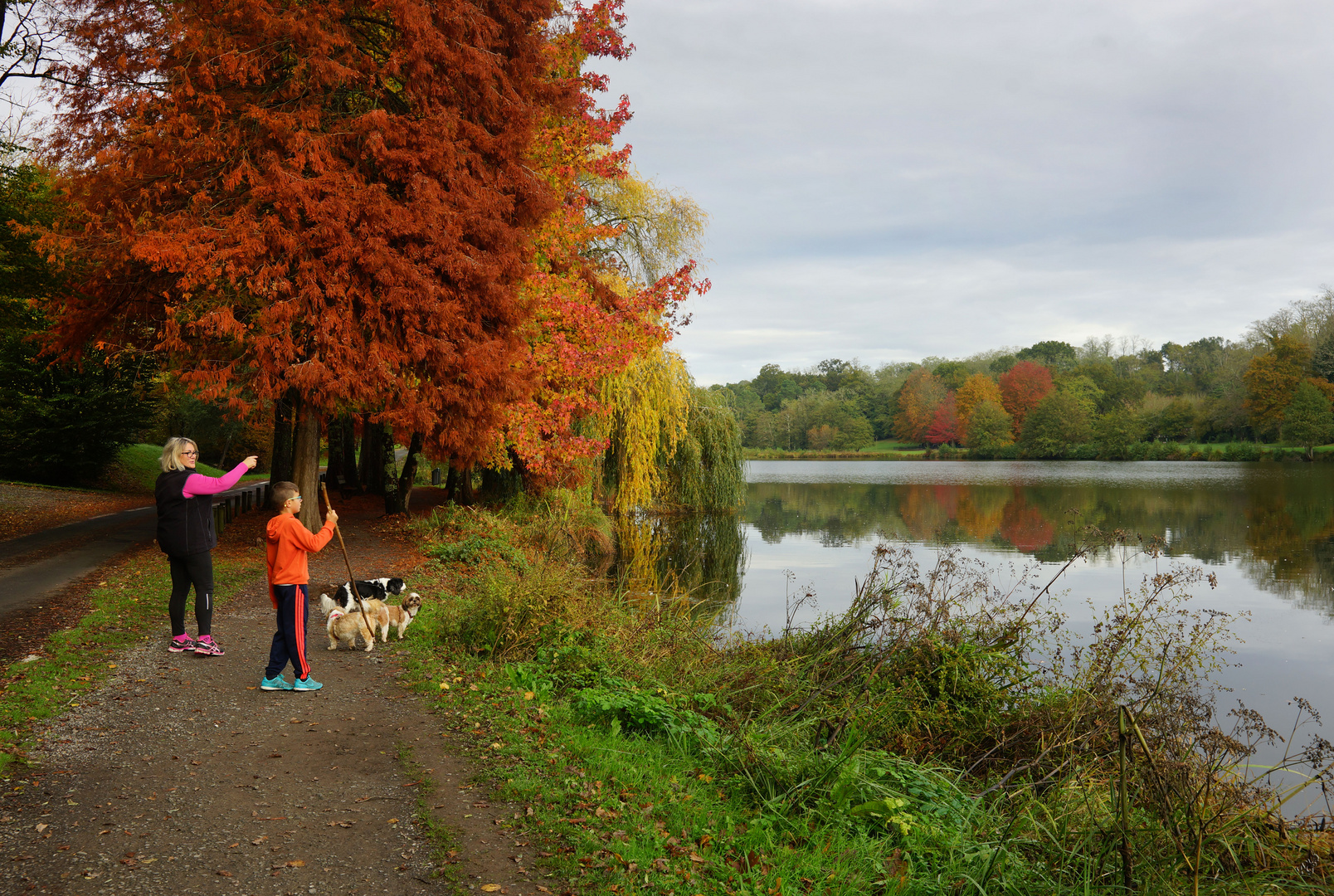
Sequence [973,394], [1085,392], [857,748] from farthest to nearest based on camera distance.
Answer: [973,394] → [1085,392] → [857,748]

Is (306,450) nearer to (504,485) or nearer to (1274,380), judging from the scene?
(504,485)

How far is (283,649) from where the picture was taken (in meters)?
6.05

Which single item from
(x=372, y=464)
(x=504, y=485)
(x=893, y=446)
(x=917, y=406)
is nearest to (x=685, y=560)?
(x=504, y=485)

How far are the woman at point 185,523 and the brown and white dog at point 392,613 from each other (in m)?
1.44

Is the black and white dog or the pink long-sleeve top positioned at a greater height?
the pink long-sleeve top

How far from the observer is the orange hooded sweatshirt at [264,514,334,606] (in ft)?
19.3

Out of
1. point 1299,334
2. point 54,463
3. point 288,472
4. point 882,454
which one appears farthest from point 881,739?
point 882,454

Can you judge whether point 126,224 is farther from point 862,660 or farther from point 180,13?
point 862,660

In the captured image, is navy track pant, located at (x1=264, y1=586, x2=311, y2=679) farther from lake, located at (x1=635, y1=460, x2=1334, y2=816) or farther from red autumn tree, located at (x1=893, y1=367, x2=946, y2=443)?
red autumn tree, located at (x1=893, y1=367, x2=946, y2=443)

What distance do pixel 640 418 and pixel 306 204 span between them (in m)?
9.65

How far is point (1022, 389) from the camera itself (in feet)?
273

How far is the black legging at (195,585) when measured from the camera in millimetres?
6473

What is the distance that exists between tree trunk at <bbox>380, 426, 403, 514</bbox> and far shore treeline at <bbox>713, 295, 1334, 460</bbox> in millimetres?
11405

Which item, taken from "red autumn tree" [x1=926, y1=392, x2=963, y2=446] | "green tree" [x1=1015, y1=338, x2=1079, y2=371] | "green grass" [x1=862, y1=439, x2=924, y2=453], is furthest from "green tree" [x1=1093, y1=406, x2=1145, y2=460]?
"green tree" [x1=1015, y1=338, x2=1079, y2=371]
